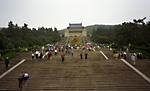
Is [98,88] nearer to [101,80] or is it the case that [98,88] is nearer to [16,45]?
[101,80]

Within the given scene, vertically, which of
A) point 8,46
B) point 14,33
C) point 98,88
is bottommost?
point 98,88

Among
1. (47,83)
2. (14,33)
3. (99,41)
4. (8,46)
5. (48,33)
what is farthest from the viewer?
(48,33)

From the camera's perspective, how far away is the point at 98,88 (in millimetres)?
8703

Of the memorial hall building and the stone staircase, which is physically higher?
the memorial hall building

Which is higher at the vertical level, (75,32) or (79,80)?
(75,32)

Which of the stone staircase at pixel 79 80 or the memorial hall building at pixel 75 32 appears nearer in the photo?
the stone staircase at pixel 79 80

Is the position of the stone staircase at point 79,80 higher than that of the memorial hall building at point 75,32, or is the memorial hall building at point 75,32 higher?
the memorial hall building at point 75,32

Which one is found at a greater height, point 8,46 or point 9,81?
point 8,46

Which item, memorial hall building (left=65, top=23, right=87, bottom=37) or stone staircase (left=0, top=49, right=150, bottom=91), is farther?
memorial hall building (left=65, top=23, right=87, bottom=37)

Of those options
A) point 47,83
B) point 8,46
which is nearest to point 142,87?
point 47,83

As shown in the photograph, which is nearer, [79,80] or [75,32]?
[79,80]

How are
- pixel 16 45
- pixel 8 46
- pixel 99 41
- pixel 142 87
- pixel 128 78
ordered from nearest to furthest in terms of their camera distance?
pixel 142 87, pixel 128 78, pixel 8 46, pixel 16 45, pixel 99 41

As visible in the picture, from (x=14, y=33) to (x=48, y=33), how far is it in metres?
31.7

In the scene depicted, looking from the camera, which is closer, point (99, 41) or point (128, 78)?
point (128, 78)
